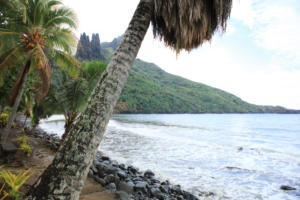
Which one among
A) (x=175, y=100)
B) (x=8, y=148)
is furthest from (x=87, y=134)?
(x=175, y=100)

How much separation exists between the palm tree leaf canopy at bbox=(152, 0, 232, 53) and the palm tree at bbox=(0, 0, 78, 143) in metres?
4.33

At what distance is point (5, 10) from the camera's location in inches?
243

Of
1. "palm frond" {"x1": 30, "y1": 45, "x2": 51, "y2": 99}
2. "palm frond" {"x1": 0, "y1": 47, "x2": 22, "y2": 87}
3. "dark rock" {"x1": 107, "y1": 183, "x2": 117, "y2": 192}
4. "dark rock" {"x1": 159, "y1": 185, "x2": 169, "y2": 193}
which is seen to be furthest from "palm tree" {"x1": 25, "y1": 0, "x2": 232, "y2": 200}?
"palm frond" {"x1": 0, "y1": 47, "x2": 22, "y2": 87}

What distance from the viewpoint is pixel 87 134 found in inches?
81.7

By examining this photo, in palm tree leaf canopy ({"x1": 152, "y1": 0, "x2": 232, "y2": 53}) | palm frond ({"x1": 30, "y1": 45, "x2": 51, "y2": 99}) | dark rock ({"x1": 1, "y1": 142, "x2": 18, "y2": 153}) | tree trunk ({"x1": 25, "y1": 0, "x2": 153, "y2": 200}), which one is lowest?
dark rock ({"x1": 1, "y1": 142, "x2": 18, "y2": 153})

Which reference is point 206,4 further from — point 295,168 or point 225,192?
point 295,168

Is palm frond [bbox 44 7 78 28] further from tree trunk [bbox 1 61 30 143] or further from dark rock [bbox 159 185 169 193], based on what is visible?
dark rock [bbox 159 185 169 193]

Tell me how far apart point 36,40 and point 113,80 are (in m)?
5.59

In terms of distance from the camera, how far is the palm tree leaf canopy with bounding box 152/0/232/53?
2693mm

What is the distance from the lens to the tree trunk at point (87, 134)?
6.21ft

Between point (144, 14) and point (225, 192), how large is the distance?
20.6 feet

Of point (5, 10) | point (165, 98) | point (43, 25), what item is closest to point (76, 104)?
point (43, 25)

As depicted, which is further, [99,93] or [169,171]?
[169,171]

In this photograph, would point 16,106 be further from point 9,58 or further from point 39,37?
point 39,37
